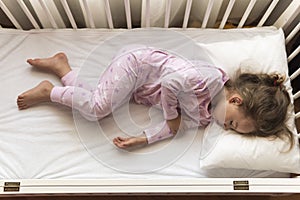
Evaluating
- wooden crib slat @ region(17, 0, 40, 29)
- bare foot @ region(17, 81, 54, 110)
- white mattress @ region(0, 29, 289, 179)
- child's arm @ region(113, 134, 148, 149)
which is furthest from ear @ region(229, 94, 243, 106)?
wooden crib slat @ region(17, 0, 40, 29)

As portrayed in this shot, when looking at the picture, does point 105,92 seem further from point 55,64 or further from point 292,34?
point 292,34

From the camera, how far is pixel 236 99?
4.07 ft

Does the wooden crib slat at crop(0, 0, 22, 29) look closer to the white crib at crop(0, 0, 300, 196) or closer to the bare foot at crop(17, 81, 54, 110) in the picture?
the white crib at crop(0, 0, 300, 196)

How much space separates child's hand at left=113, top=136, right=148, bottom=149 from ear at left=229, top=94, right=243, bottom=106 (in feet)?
0.84

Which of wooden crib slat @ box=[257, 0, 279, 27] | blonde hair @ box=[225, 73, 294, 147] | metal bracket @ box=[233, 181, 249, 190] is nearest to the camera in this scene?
metal bracket @ box=[233, 181, 249, 190]

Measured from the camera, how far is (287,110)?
1.26 meters

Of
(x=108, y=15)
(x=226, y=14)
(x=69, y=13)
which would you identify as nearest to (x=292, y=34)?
(x=226, y=14)

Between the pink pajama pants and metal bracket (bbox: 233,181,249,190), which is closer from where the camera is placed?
metal bracket (bbox: 233,181,249,190)

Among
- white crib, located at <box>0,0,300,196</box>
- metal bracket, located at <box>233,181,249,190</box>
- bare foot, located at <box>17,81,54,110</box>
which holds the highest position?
white crib, located at <box>0,0,300,196</box>

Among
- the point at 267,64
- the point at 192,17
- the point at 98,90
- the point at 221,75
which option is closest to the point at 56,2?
the point at 98,90

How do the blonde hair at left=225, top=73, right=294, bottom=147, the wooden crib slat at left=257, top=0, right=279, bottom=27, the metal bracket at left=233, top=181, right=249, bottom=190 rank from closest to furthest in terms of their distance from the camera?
1. the metal bracket at left=233, top=181, right=249, bottom=190
2. the blonde hair at left=225, top=73, right=294, bottom=147
3. the wooden crib slat at left=257, top=0, right=279, bottom=27

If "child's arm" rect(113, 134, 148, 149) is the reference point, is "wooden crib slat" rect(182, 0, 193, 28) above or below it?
above

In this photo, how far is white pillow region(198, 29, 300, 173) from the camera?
122 centimetres

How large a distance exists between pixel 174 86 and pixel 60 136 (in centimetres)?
34
